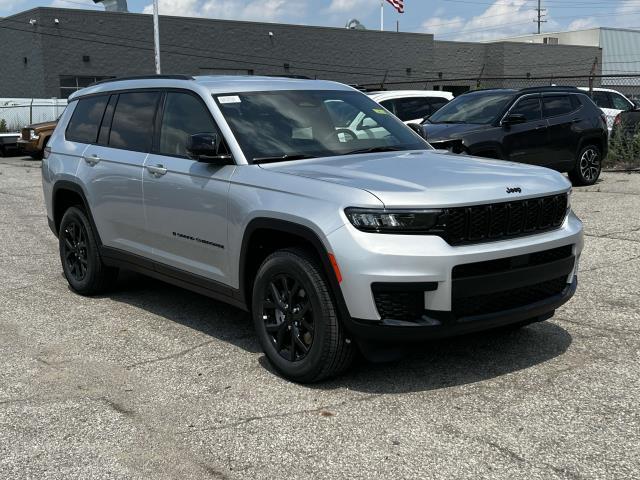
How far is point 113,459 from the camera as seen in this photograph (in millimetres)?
3777

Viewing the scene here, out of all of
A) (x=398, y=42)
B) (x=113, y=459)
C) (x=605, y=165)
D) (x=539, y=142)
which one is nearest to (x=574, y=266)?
(x=113, y=459)

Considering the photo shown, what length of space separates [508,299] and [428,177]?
842mm

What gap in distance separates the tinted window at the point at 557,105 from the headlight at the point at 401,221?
925 cm

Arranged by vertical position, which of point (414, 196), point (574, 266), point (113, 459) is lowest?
point (113, 459)

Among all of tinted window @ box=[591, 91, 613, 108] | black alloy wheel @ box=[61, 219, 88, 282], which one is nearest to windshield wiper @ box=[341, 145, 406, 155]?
black alloy wheel @ box=[61, 219, 88, 282]

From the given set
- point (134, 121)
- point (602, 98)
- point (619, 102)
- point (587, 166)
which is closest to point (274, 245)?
point (134, 121)

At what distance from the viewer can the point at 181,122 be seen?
5762mm

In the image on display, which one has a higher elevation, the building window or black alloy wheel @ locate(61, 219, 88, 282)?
the building window

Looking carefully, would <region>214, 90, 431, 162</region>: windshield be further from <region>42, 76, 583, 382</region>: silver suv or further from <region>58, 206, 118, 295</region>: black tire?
<region>58, 206, 118, 295</region>: black tire

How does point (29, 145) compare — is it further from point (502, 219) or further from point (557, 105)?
point (502, 219)

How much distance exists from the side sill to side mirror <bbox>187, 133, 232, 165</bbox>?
0.83 m

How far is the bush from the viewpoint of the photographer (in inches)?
627

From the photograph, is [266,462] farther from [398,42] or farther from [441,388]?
[398,42]

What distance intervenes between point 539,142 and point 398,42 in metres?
37.1
